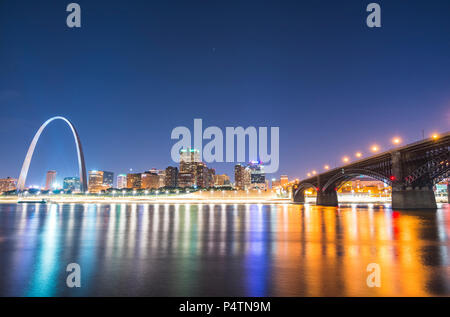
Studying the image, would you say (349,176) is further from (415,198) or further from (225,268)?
(225,268)

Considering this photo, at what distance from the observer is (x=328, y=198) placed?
415ft

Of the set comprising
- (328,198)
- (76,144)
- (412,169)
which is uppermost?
(76,144)

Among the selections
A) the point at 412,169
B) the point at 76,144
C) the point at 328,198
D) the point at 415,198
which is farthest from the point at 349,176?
the point at 76,144

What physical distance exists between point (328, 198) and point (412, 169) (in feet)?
181

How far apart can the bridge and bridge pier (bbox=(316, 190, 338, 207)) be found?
102 feet

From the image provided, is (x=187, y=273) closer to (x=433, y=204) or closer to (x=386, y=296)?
(x=386, y=296)

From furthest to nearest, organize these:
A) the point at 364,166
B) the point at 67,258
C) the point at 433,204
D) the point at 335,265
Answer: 1. the point at 364,166
2. the point at 433,204
3. the point at 67,258
4. the point at 335,265

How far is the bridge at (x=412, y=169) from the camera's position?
6556cm

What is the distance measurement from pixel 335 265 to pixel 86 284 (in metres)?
12.2

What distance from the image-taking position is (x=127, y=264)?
1683cm

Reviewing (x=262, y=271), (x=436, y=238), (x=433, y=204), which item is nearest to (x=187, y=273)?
(x=262, y=271)

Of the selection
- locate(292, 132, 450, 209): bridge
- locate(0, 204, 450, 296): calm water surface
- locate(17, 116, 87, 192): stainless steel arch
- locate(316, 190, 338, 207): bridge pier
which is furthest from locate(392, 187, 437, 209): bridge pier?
locate(17, 116, 87, 192): stainless steel arch

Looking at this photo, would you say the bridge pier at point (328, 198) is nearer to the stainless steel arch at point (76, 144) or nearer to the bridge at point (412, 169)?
the bridge at point (412, 169)

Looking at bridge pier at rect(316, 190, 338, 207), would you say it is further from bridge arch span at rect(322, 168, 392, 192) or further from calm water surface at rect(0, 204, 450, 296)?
calm water surface at rect(0, 204, 450, 296)
